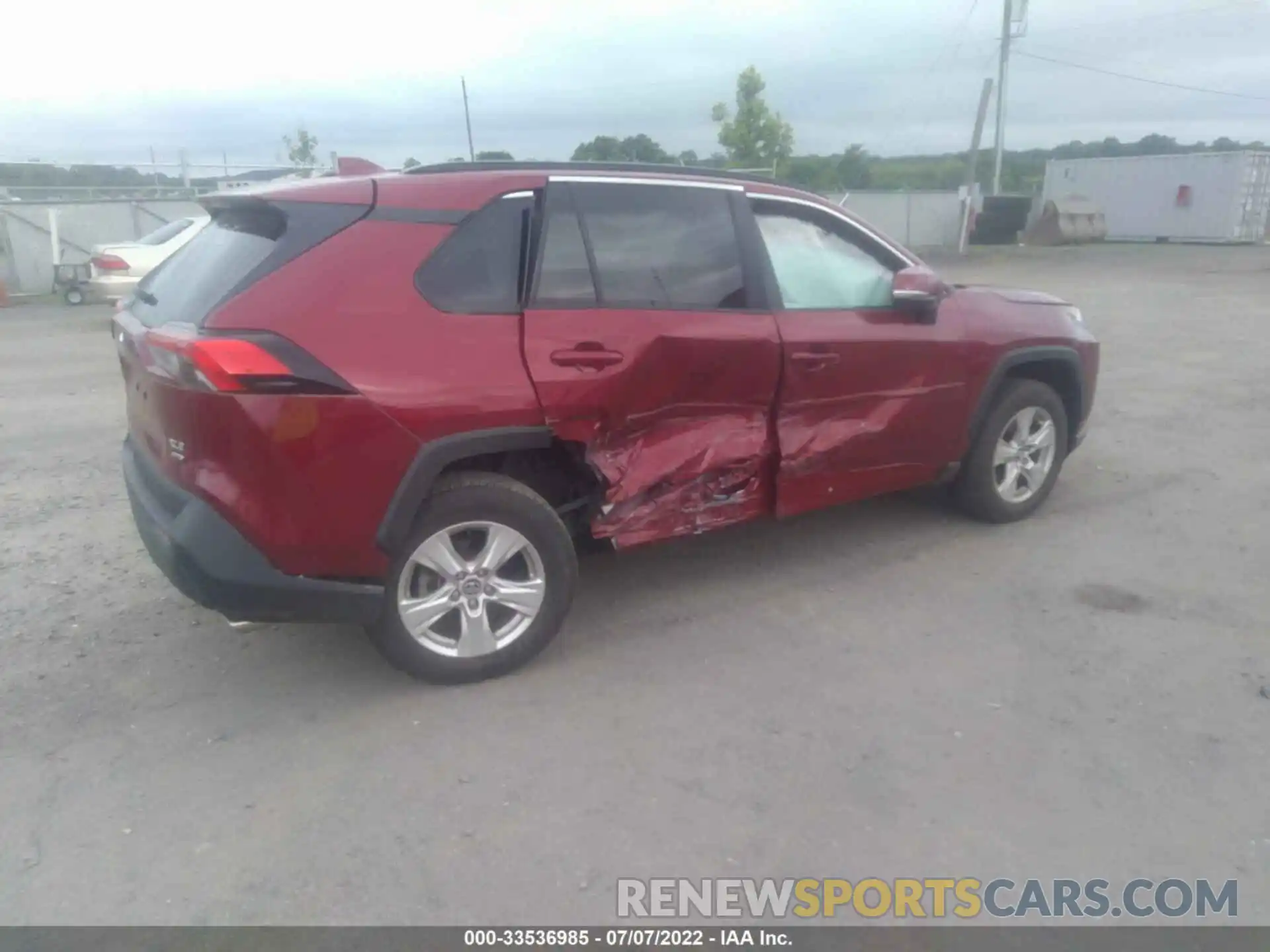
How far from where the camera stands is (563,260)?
399 centimetres

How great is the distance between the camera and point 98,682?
402cm

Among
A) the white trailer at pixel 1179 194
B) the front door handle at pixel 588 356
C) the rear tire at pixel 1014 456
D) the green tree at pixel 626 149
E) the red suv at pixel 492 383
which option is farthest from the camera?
the white trailer at pixel 1179 194

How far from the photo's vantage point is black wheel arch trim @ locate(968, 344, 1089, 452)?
527 cm

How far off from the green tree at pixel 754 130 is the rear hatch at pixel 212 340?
31.6 meters

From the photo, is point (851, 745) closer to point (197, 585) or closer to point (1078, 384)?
point (197, 585)

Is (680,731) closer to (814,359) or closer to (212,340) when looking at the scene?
(814,359)

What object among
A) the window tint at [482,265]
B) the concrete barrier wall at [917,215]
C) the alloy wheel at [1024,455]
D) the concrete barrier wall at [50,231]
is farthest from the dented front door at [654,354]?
the concrete barrier wall at [917,215]

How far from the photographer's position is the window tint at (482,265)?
3688 mm

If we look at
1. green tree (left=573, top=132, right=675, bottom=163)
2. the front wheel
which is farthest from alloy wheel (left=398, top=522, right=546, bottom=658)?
green tree (left=573, top=132, right=675, bottom=163)

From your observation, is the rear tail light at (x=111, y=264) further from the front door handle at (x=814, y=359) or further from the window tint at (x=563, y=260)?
the front door handle at (x=814, y=359)

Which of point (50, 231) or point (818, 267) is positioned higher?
point (818, 267)

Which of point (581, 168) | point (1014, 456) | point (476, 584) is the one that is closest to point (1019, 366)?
point (1014, 456)

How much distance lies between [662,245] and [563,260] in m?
0.48

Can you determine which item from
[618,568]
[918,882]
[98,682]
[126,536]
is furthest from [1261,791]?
[126,536]
